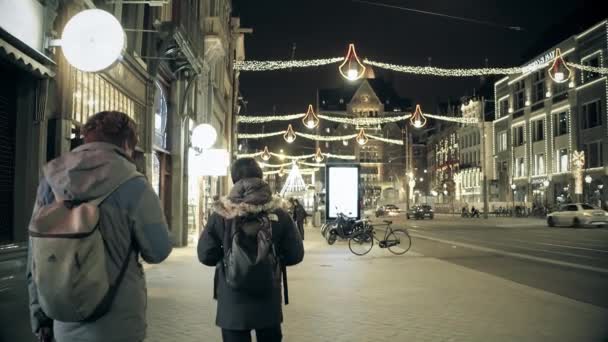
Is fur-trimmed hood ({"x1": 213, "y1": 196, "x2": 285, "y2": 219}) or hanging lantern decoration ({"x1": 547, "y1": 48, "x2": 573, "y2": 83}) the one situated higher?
hanging lantern decoration ({"x1": 547, "y1": 48, "x2": 573, "y2": 83})

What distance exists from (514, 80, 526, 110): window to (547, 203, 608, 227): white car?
31323mm

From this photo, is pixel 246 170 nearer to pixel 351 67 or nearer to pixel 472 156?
pixel 351 67

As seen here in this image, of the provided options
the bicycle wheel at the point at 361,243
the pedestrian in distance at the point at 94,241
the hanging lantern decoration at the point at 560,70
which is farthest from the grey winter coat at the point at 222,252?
the hanging lantern decoration at the point at 560,70

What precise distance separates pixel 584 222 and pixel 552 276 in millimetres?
25591

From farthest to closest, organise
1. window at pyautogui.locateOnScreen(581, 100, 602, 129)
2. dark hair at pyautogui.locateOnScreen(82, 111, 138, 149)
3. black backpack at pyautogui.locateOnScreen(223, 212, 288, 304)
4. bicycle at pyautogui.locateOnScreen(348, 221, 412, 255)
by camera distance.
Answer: window at pyautogui.locateOnScreen(581, 100, 602, 129) → bicycle at pyautogui.locateOnScreen(348, 221, 412, 255) → black backpack at pyautogui.locateOnScreen(223, 212, 288, 304) → dark hair at pyautogui.locateOnScreen(82, 111, 138, 149)

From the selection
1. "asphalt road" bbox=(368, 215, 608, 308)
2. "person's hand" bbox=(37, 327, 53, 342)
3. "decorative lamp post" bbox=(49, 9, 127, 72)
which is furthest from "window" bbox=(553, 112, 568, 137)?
"person's hand" bbox=(37, 327, 53, 342)

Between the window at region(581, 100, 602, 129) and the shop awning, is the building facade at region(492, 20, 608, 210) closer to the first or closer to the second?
the window at region(581, 100, 602, 129)

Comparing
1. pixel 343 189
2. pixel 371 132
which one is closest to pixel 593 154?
pixel 343 189

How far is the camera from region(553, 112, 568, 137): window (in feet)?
186

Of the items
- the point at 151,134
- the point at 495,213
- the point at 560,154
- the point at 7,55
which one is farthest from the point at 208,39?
the point at 495,213

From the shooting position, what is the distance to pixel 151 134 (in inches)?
619

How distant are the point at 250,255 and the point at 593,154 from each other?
52.6 metres

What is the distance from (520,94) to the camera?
2675 inches

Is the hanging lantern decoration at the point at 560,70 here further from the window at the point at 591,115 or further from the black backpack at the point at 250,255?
the window at the point at 591,115
